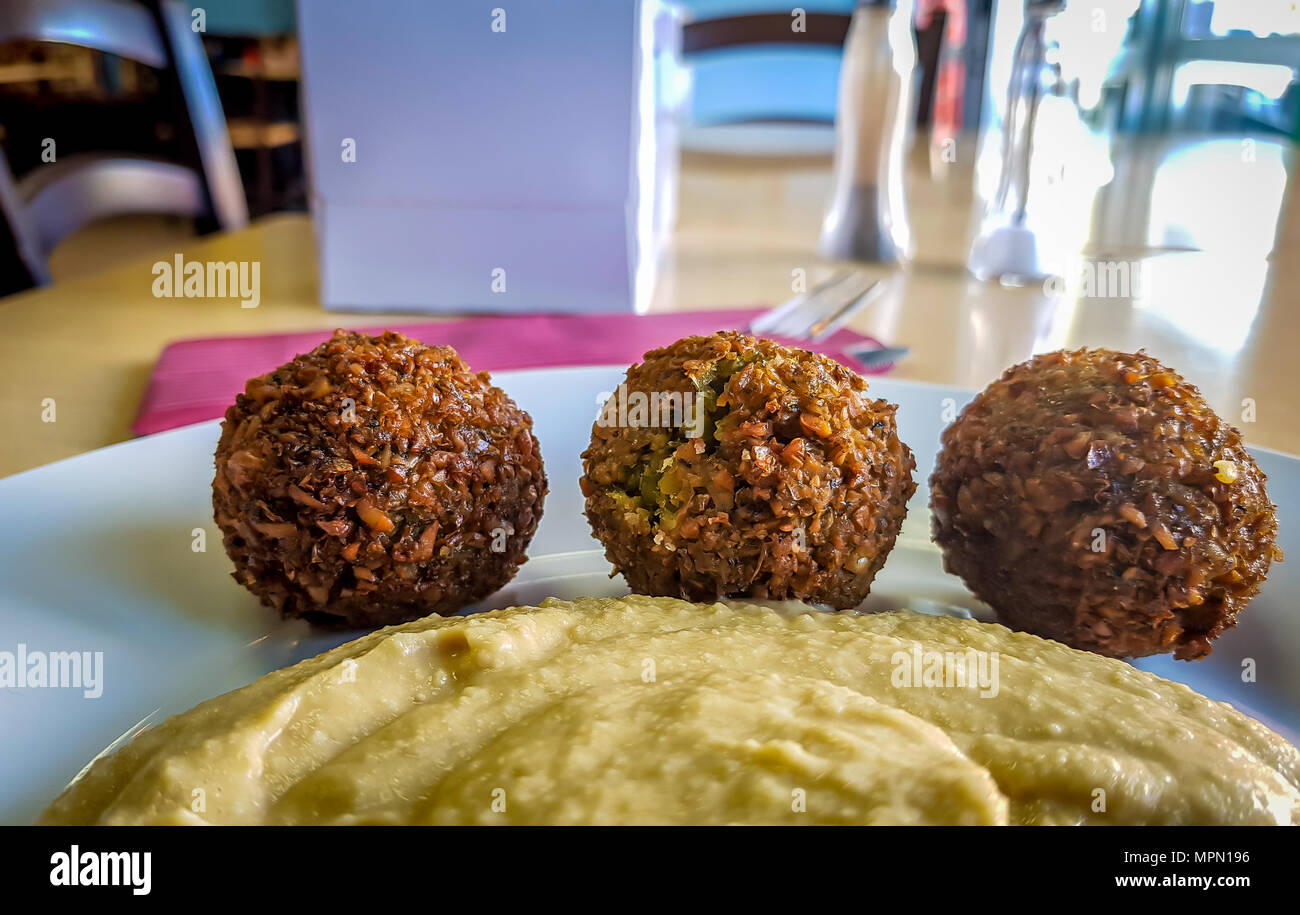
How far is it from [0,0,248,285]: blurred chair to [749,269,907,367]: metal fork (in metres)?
1.61

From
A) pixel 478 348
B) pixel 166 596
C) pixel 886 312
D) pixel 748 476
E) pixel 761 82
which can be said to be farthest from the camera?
pixel 761 82

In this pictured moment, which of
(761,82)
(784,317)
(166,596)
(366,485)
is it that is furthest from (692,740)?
(761,82)

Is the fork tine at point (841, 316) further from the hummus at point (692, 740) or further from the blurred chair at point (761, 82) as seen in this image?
the blurred chair at point (761, 82)

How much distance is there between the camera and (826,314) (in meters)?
2.09

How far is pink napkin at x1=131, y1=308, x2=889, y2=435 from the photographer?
1.62m

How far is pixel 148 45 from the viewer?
260 centimetres

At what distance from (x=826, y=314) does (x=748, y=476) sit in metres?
1.16

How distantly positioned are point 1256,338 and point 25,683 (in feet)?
7.30

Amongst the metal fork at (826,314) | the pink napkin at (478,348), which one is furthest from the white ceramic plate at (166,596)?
the metal fork at (826,314)

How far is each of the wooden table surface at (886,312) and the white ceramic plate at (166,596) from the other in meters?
0.28

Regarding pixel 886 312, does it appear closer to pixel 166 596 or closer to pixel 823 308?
pixel 823 308

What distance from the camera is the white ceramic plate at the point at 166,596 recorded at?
3.19 ft

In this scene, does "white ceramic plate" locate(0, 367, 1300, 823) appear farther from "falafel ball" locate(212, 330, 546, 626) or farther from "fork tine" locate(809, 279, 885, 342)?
"fork tine" locate(809, 279, 885, 342)

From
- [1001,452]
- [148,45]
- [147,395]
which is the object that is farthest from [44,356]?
[1001,452]
